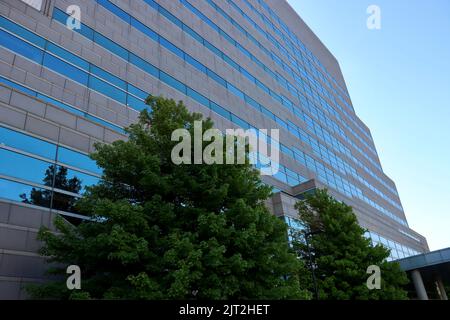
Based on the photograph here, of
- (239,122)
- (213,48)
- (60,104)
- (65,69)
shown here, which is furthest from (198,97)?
(60,104)

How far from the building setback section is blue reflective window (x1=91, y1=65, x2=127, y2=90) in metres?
0.07

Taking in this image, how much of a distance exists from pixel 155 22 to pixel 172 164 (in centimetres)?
1612

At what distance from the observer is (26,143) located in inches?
500

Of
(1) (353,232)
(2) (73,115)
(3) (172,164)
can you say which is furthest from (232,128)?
(3) (172,164)

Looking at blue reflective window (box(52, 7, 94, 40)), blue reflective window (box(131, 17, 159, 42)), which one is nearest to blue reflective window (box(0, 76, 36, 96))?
blue reflective window (box(52, 7, 94, 40))

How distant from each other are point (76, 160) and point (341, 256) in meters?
13.5

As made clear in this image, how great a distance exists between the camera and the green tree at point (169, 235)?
28.9 feet

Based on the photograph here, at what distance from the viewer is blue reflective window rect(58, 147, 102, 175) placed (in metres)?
13.7

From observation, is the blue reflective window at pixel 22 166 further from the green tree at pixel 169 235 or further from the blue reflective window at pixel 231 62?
the blue reflective window at pixel 231 62

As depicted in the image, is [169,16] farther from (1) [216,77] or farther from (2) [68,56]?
(2) [68,56]

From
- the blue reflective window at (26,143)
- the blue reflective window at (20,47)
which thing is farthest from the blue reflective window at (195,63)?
the blue reflective window at (26,143)

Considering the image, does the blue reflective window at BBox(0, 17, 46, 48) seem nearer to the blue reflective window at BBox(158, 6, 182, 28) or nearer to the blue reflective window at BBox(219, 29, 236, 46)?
the blue reflective window at BBox(158, 6, 182, 28)
